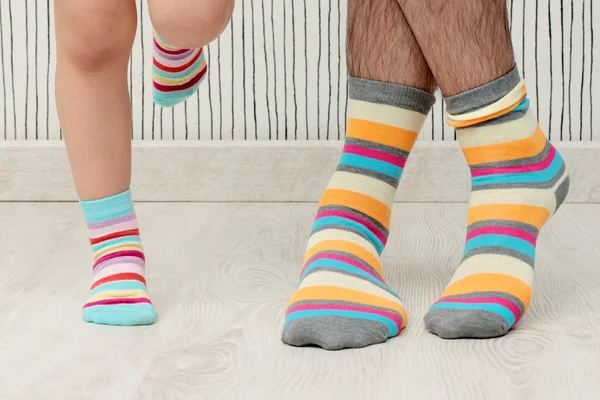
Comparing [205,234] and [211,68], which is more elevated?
[211,68]

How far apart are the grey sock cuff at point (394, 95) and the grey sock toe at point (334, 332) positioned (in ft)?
0.91

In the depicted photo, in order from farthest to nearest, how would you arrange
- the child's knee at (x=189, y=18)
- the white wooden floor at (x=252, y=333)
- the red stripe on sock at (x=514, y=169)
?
the red stripe on sock at (x=514, y=169) → the child's knee at (x=189, y=18) → the white wooden floor at (x=252, y=333)

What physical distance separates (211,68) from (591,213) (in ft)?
2.56

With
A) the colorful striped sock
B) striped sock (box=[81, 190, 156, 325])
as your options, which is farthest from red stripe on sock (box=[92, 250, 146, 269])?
the colorful striped sock

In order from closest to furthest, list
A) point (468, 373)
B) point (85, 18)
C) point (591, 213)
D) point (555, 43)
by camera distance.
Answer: point (468, 373) → point (85, 18) → point (591, 213) → point (555, 43)

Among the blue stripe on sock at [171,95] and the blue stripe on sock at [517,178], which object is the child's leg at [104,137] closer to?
the blue stripe on sock at [171,95]

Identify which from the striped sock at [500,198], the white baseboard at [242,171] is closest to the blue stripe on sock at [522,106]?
the striped sock at [500,198]

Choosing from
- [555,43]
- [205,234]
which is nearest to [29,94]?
[205,234]

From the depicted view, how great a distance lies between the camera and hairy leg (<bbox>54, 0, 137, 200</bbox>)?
0.97 meters

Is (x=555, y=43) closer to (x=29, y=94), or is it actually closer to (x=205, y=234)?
(x=205, y=234)

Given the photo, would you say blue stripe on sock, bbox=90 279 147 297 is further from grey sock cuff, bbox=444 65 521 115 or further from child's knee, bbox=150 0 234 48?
grey sock cuff, bbox=444 65 521 115

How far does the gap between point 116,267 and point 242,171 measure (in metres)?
0.74

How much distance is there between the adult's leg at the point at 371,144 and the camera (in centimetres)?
101

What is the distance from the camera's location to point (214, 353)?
2.90ft
